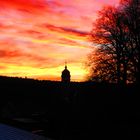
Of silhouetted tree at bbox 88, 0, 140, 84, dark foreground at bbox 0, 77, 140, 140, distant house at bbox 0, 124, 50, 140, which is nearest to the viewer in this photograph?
distant house at bbox 0, 124, 50, 140

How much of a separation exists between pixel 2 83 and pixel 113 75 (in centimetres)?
2059

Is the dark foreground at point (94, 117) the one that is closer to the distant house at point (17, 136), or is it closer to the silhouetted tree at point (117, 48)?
the distant house at point (17, 136)

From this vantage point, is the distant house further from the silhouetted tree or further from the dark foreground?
the silhouetted tree

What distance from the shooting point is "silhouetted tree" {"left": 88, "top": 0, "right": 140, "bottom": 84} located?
50.5m

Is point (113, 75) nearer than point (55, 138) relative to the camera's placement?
No

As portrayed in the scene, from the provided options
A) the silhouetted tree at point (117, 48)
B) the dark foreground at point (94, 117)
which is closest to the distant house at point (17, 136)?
the dark foreground at point (94, 117)

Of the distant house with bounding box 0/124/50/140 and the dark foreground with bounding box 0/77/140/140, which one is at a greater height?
the dark foreground with bounding box 0/77/140/140

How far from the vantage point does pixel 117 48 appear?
5206cm

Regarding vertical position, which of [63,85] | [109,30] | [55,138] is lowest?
[55,138]

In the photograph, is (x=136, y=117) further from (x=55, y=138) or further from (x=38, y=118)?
(x=38, y=118)

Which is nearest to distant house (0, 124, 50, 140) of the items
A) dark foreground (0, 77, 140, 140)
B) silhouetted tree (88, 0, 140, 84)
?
dark foreground (0, 77, 140, 140)

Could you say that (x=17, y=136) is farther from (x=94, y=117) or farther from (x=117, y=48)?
(x=117, y=48)

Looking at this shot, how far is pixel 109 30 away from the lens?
54.6 m

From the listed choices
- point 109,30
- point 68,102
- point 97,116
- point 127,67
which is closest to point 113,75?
point 127,67
